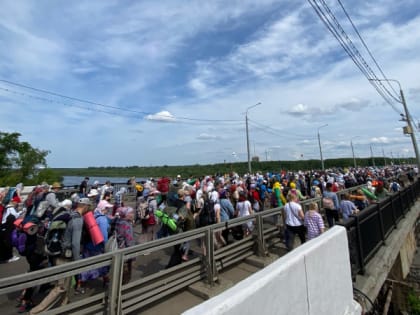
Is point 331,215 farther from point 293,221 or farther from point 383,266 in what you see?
point 293,221

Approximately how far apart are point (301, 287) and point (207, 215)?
4.58 metres

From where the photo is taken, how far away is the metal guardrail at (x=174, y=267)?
285 centimetres

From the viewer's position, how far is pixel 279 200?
31.2ft

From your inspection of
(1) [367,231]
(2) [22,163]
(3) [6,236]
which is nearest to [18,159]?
(2) [22,163]

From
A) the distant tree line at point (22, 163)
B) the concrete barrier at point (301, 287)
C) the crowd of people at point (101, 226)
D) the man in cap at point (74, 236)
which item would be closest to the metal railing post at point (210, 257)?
the crowd of people at point (101, 226)

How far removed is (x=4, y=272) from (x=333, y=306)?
7.03 meters

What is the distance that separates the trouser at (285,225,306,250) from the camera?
19.5 feet

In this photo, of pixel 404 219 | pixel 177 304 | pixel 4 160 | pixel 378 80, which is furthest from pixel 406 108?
pixel 4 160

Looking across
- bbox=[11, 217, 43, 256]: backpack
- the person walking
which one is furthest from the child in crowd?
bbox=[11, 217, 43, 256]: backpack

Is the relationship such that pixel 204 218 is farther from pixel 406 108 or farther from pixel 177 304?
pixel 406 108

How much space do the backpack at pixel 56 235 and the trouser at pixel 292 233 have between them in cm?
474

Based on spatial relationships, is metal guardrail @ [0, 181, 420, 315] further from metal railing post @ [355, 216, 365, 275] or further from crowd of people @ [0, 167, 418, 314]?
crowd of people @ [0, 167, 418, 314]

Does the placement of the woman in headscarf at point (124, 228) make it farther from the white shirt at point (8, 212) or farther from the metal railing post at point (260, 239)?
the white shirt at point (8, 212)

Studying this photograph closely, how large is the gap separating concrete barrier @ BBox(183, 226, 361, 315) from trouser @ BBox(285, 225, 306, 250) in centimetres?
214
